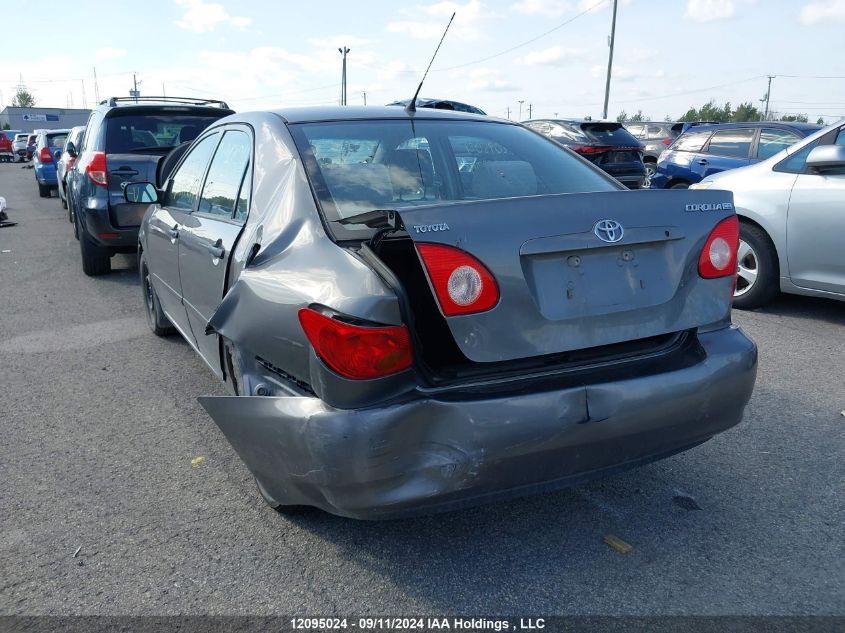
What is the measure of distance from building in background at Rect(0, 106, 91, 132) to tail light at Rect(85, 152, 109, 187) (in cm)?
8716

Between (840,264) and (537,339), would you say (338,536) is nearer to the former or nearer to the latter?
(537,339)

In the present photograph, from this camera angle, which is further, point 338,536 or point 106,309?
point 106,309

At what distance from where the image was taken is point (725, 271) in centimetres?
264

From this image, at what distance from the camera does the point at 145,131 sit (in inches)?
296

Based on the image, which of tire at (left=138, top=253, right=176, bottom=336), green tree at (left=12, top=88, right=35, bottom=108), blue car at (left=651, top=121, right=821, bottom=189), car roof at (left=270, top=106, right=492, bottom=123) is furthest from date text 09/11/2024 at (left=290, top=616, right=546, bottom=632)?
green tree at (left=12, top=88, right=35, bottom=108)

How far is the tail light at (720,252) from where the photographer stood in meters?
2.59

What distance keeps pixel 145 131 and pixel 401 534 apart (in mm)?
6109

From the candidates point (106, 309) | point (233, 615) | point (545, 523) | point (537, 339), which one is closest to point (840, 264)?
point (545, 523)

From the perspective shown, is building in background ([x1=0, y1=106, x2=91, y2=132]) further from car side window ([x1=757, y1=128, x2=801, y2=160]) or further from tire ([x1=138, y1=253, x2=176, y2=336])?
tire ([x1=138, y1=253, x2=176, y2=336])

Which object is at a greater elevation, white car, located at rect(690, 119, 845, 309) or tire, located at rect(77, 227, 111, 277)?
white car, located at rect(690, 119, 845, 309)

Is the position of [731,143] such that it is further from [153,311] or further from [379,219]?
[379,219]

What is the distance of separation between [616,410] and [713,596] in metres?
0.71

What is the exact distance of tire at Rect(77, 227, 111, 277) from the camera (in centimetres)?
785

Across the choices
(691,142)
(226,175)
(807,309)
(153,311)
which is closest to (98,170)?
(153,311)
